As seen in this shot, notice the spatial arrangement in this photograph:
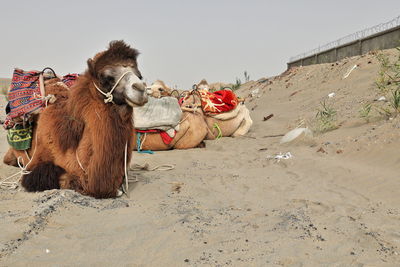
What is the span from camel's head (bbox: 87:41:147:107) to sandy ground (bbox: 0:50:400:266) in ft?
2.86

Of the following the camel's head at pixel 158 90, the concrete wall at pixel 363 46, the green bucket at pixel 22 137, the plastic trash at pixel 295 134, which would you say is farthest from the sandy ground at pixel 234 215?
the concrete wall at pixel 363 46

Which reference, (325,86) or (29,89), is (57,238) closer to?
(29,89)

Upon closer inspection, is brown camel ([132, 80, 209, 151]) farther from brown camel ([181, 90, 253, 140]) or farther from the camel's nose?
the camel's nose

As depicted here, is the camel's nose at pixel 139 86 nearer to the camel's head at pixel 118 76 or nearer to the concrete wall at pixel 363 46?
the camel's head at pixel 118 76

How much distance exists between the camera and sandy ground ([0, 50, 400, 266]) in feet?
6.84

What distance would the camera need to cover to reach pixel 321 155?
526 centimetres

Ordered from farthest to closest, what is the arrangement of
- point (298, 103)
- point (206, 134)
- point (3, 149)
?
point (298, 103) → point (206, 134) → point (3, 149)

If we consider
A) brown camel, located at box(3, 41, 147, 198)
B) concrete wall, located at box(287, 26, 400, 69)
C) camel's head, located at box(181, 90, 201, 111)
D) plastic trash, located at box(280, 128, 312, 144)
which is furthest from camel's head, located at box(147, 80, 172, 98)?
concrete wall, located at box(287, 26, 400, 69)

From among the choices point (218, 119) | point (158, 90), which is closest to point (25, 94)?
point (158, 90)

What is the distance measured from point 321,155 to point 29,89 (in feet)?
12.8

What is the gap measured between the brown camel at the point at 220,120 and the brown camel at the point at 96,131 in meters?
3.74

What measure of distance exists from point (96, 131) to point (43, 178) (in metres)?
0.71

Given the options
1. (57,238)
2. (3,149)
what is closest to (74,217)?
(57,238)

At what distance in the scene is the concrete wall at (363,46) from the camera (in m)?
13.0
